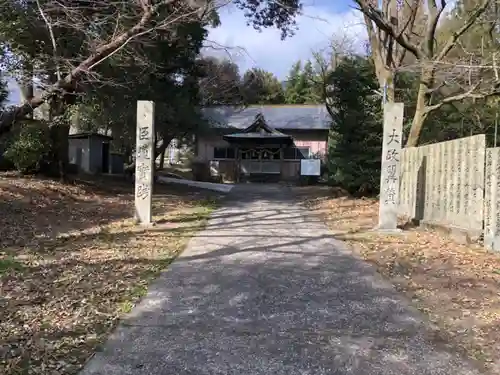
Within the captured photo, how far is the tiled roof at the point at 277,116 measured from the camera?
117 ft

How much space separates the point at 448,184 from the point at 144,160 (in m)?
6.22

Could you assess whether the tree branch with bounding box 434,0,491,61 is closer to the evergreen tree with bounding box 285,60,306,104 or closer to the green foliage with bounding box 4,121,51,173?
the green foliage with bounding box 4,121,51,173

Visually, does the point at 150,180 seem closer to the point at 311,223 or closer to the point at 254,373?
the point at 311,223

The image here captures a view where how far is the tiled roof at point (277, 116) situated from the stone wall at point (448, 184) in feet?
74.1

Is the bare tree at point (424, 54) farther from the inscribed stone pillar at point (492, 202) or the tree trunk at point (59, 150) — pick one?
the tree trunk at point (59, 150)

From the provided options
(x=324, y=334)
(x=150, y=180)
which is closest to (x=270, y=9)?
(x=150, y=180)

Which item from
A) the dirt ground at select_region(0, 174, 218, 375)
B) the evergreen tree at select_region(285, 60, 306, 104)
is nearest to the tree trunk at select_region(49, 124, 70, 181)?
the dirt ground at select_region(0, 174, 218, 375)

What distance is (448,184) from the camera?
1002cm

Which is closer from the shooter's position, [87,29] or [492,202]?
[492,202]

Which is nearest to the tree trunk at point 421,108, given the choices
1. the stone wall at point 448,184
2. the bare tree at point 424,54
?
the bare tree at point 424,54

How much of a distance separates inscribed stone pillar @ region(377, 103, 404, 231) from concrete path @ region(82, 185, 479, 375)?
9.45 feet

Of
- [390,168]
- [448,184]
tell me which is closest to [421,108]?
[390,168]

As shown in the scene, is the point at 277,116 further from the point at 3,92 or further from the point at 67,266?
the point at 67,266

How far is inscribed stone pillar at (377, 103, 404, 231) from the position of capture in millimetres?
10594
